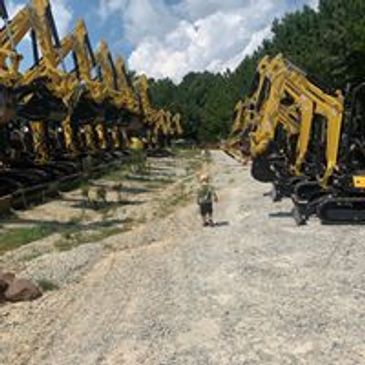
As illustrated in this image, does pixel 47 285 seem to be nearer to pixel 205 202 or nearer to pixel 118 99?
pixel 205 202

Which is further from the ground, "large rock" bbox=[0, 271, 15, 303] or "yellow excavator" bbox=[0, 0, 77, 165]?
"yellow excavator" bbox=[0, 0, 77, 165]

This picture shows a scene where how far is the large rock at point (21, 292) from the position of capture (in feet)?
45.0

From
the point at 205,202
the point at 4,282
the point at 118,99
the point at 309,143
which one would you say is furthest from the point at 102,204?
the point at 118,99

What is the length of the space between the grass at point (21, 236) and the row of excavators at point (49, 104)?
13.9 feet

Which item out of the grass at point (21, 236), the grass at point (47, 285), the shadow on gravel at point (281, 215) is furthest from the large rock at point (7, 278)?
the shadow on gravel at point (281, 215)

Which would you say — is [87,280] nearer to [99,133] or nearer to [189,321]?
[189,321]

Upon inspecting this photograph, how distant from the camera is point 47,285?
1470 centimetres

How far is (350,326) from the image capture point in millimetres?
10234

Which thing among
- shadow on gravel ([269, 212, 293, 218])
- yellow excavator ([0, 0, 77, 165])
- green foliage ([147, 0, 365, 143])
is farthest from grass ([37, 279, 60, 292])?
yellow excavator ([0, 0, 77, 165])

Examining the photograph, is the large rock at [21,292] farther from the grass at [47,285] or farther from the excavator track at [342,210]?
the excavator track at [342,210]

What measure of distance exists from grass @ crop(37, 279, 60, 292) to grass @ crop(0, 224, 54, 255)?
4760mm

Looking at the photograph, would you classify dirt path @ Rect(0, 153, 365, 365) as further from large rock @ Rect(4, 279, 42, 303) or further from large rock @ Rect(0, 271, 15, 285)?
large rock @ Rect(0, 271, 15, 285)

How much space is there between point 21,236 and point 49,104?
12128mm

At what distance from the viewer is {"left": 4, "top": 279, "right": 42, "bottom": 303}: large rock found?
1370 cm
